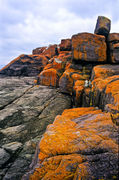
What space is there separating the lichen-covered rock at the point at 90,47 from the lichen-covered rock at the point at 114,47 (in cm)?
99

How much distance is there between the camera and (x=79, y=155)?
320 centimetres

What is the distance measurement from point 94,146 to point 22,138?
5.96m

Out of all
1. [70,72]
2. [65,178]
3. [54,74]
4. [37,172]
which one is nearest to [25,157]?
[37,172]

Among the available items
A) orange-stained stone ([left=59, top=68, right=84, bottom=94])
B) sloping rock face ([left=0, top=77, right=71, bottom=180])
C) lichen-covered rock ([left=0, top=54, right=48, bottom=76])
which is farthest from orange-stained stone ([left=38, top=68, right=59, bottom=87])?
lichen-covered rock ([left=0, top=54, right=48, bottom=76])

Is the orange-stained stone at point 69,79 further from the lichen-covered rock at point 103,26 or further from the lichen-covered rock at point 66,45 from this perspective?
the lichen-covered rock at point 66,45

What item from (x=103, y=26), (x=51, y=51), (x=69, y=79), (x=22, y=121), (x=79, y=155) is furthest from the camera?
(x=51, y=51)

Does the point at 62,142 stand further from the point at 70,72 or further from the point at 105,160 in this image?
the point at 70,72

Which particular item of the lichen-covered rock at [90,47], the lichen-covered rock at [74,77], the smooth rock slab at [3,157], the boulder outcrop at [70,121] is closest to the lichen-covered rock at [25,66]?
the boulder outcrop at [70,121]

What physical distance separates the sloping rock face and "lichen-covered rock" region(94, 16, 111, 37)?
1196 cm

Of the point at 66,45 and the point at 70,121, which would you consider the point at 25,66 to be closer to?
the point at 66,45

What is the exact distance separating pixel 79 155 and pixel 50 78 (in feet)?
51.4

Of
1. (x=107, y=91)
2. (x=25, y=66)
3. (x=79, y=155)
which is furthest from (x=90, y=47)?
(x=25, y=66)

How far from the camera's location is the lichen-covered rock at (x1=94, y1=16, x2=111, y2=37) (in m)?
15.8

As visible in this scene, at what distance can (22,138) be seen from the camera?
24.4ft
